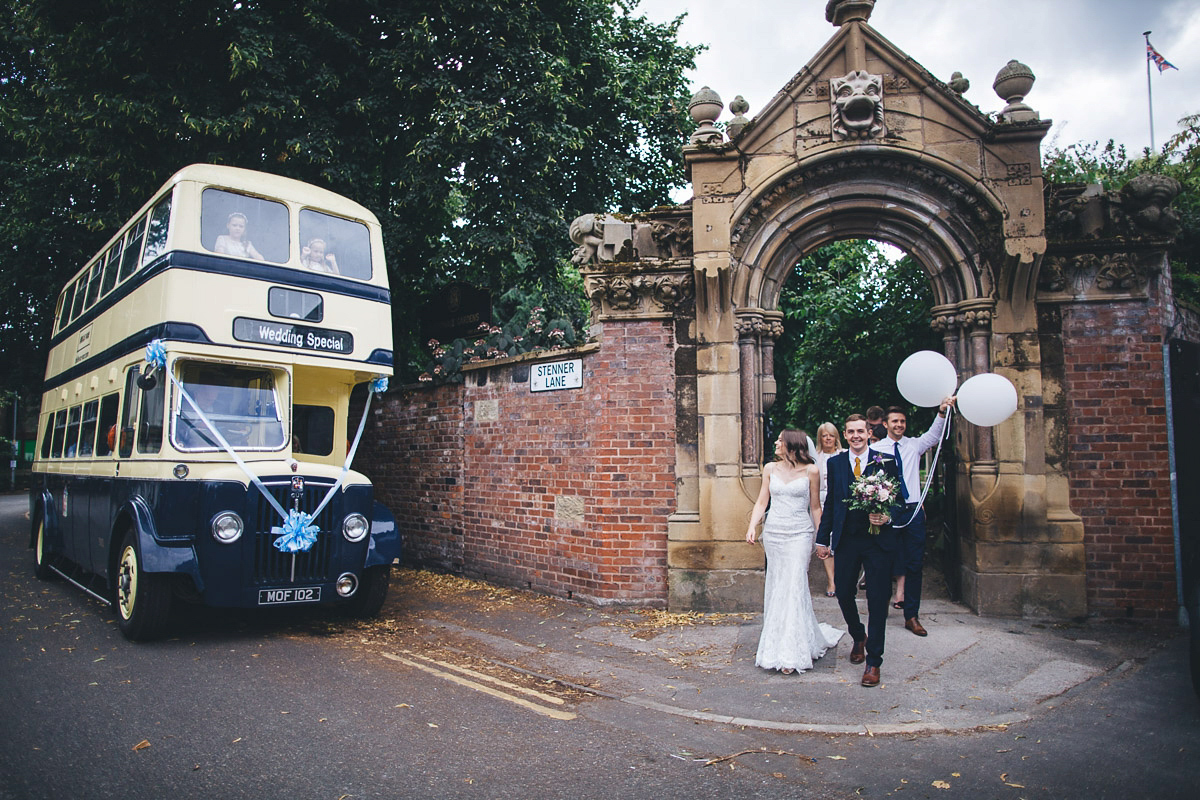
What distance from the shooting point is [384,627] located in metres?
7.27

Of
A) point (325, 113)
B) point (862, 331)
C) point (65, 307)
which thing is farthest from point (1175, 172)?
point (65, 307)

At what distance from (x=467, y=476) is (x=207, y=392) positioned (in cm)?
353

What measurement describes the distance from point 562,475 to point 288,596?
3000 millimetres

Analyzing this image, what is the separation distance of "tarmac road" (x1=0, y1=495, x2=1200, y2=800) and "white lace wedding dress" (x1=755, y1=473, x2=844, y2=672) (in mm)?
236

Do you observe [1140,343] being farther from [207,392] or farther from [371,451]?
[371,451]

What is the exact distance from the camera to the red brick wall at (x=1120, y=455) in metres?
6.93

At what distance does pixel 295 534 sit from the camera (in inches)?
260

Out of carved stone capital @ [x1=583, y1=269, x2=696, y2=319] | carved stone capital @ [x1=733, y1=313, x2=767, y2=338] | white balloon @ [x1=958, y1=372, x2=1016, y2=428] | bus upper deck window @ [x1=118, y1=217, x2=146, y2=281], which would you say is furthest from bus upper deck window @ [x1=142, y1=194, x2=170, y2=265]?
white balloon @ [x1=958, y1=372, x2=1016, y2=428]

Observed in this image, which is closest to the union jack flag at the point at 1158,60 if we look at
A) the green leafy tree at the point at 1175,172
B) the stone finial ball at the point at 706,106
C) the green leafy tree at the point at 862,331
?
the green leafy tree at the point at 1175,172

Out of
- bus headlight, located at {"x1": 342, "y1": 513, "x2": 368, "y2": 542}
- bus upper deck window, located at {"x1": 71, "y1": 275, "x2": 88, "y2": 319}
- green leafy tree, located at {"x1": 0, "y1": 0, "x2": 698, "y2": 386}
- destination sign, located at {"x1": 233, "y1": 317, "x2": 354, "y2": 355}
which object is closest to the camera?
A: destination sign, located at {"x1": 233, "y1": 317, "x2": 354, "y2": 355}

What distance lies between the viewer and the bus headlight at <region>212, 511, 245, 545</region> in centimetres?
637

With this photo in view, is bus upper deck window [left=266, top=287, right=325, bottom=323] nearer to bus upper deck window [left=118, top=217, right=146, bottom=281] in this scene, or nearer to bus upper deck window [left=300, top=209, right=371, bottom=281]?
bus upper deck window [left=300, top=209, right=371, bottom=281]

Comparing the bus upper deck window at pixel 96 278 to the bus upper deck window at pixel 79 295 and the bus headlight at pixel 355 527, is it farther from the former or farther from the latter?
the bus headlight at pixel 355 527

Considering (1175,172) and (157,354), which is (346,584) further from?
(1175,172)
